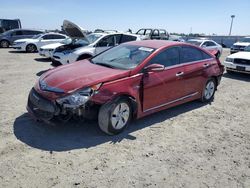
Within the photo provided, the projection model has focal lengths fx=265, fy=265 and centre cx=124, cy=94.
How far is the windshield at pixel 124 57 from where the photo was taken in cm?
504

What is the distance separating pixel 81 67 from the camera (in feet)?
16.9

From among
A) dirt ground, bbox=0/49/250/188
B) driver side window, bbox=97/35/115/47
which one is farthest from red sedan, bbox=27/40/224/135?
driver side window, bbox=97/35/115/47

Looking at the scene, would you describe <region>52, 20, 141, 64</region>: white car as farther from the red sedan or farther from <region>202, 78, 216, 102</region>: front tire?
<region>202, 78, 216, 102</region>: front tire

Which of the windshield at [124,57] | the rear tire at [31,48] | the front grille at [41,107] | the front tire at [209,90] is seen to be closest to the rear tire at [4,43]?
the rear tire at [31,48]

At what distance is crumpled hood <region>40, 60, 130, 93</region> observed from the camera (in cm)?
431

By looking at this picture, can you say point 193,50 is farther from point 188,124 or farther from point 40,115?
point 40,115

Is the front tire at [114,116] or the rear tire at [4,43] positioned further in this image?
the rear tire at [4,43]

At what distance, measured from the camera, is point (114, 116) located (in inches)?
176

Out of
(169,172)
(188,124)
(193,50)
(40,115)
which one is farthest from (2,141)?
(193,50)

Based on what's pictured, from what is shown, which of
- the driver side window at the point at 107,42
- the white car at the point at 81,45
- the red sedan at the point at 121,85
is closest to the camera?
the red sedan at the point at 121,85

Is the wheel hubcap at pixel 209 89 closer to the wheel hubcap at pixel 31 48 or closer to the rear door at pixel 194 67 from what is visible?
the rear door at pixel 194 67

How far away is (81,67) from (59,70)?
425mm

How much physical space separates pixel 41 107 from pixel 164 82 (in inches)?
93.1

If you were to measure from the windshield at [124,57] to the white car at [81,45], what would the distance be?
14.3 ft
